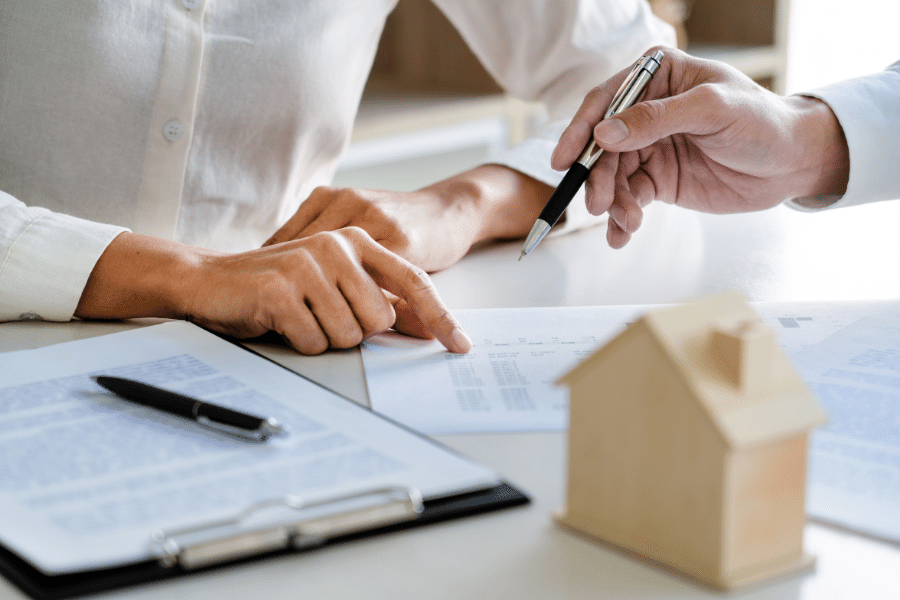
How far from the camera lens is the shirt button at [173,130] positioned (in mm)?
996

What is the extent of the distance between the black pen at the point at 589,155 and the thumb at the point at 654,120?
0.05m

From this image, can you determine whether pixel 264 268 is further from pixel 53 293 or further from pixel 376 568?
pixel 376 568

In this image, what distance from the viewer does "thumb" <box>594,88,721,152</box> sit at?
0.76m

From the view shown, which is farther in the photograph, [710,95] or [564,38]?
[564,38]

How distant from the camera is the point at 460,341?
67 cm

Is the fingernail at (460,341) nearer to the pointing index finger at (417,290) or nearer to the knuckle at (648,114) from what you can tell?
the pointing index finger at (417,290)

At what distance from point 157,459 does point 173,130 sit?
618mm

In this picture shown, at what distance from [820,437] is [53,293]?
590 mm

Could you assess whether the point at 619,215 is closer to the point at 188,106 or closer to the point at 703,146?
the point at 703,146

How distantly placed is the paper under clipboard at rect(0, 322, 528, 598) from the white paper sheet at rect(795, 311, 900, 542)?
0.53ft

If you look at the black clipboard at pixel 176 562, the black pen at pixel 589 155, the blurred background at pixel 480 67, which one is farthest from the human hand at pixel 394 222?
the blurred background at pixel 480 67

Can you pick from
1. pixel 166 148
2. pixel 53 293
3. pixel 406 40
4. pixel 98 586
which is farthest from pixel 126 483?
pixel 406 40

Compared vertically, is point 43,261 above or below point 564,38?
below

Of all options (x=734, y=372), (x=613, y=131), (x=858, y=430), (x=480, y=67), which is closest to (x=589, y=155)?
(x=613, y=131)
